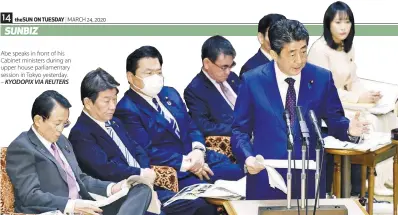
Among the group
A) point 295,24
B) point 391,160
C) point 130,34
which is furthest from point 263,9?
point 391,160

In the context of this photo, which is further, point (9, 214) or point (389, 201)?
point (389, 201)

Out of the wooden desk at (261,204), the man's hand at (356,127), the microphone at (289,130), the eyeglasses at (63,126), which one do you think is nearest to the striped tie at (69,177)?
the eyeglasses at (63,126)

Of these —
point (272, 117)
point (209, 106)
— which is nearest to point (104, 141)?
point (209, 106)

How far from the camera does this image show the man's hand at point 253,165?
6.20 meters

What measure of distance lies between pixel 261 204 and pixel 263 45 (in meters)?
1.11

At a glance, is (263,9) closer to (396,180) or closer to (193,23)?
(193,23)

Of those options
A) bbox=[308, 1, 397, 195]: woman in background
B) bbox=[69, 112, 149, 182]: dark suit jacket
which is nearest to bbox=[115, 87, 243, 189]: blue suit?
bbox=[69, 112, 149, 182]: dark suit jacket

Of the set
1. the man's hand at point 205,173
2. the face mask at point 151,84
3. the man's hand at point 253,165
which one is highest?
the face mask at point 151,84

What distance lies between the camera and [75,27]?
20.4ft

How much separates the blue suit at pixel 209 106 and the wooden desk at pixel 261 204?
0.66 metres

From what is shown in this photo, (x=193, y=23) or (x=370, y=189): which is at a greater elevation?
(x=193, y=23)

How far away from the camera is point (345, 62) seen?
20.8ft

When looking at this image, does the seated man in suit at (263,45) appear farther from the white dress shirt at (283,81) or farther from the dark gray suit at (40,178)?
the dark gray suit at (40,178)

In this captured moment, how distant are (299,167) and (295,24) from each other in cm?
92
